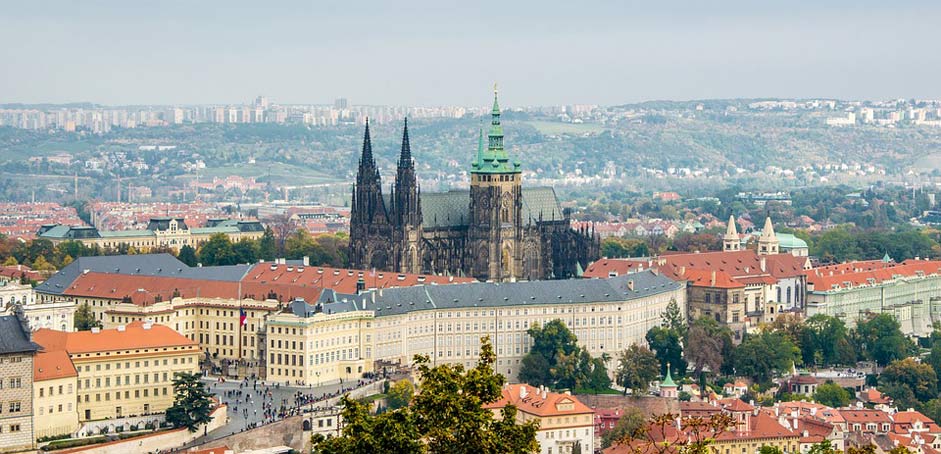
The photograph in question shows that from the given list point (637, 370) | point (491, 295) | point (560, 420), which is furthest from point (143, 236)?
point (560, 420)

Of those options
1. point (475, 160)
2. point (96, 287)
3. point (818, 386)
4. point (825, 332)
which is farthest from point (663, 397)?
point (475, 160)

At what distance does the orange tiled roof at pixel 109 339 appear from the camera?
98.4 m

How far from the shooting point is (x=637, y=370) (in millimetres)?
113500

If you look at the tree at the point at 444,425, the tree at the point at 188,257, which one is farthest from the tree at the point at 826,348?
the tree at the point at 444,425

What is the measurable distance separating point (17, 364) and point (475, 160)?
211ft

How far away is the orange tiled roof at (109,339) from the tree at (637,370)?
24.2 metres

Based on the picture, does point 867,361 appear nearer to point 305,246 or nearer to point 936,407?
point 936,407

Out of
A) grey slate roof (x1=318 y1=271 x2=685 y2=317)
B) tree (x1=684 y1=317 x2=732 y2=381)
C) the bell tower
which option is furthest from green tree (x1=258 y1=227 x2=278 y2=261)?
tree (x1=684 y1=317 x2=732 y2=381)

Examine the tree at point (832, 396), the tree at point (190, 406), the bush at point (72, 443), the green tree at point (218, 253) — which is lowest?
the tree at point (832, 396)

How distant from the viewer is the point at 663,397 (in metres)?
111

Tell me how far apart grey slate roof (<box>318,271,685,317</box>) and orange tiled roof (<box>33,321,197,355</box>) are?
14475 mm

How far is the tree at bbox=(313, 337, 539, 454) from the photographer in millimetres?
54062

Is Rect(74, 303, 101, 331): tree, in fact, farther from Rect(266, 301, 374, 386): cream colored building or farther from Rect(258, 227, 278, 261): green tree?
Rect(258, 227, 278, 261): green tree

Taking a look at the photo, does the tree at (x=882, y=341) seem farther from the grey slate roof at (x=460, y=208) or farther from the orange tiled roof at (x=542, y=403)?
the orange tiled roof at (x=542, y=403)
